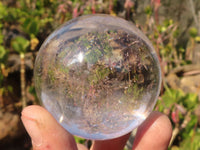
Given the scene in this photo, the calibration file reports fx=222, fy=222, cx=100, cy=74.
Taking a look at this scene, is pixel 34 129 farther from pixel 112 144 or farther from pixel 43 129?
pixel 112 144

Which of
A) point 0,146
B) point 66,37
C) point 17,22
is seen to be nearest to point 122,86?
point 66,37

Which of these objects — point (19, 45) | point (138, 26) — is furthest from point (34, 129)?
point (138, 26)

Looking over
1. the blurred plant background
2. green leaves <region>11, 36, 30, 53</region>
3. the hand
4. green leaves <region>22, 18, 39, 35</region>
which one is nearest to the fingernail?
the hand

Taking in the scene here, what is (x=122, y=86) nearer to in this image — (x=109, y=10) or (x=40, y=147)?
(x=40, y=147)

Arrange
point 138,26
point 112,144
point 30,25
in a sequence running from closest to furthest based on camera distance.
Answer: point 112,144 → point 138,26 → point 30,25

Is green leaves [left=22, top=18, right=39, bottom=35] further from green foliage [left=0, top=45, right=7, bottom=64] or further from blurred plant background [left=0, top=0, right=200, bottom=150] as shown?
green foliage [left=0, top=45, right=7, bottom=64]
